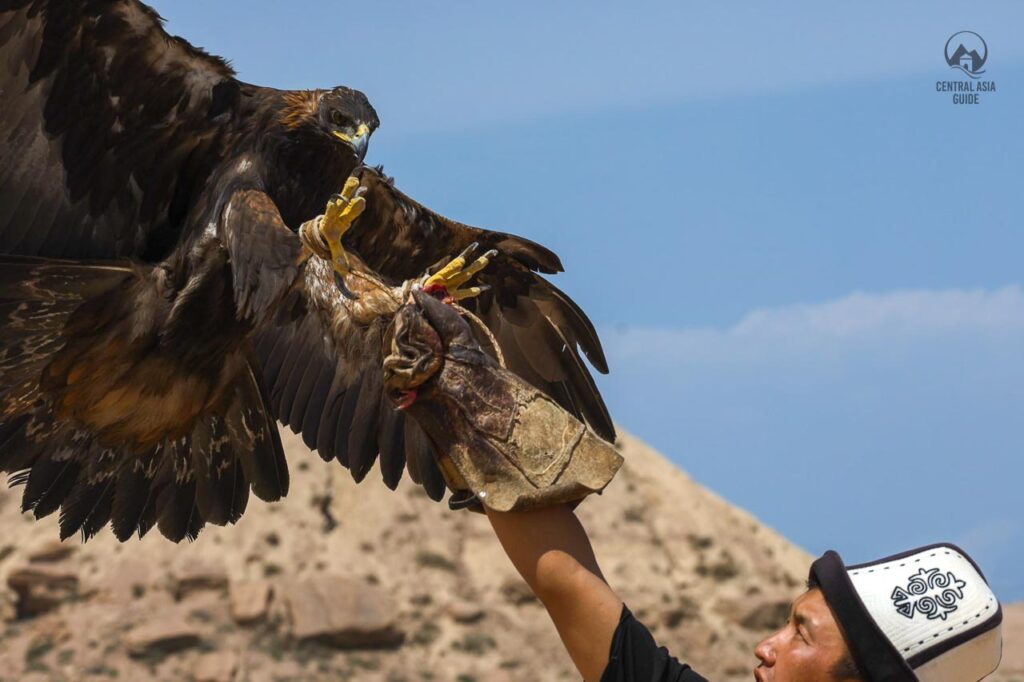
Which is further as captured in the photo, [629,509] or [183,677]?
[629,509]

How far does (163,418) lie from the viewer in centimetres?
563

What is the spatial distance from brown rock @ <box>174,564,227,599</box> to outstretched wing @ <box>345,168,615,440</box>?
1967 cm

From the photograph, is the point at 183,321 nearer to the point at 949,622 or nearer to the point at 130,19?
the point at 130,19

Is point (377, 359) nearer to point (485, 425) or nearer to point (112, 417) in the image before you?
point (112, 417)

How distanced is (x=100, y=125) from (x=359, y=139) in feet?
3.02

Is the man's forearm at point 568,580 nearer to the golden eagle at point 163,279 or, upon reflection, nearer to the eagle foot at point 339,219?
the eagle foot at point 339,219

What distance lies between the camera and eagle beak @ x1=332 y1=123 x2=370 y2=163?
5.61m

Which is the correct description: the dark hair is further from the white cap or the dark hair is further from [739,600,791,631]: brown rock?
[739,600,791,631]: brown rock

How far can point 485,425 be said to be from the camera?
2883 millimetres

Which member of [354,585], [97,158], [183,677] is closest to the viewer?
[97,158]

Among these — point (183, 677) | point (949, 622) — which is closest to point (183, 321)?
point (949, 622)

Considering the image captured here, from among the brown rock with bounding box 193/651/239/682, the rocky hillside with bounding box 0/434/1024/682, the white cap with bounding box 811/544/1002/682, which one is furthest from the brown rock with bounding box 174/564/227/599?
the white cap with bounding box 811/544/1002/682

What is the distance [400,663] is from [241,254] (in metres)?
20.1

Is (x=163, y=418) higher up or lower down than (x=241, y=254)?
lower down
